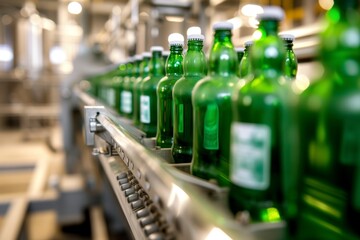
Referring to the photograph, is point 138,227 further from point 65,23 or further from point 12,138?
point 65,23

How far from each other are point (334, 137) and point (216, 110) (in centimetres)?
28

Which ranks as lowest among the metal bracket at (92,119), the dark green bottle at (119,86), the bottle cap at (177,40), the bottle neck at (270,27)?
the metal bracket at (92,119)

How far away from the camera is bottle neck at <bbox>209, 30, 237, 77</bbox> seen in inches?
24.2

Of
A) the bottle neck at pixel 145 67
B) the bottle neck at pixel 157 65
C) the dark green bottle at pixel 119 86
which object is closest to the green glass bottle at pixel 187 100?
the bottle neck at pixel 157 65

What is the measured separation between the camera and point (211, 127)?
26.1 inches

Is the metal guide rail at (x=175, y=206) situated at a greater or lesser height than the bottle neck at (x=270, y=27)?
lesser

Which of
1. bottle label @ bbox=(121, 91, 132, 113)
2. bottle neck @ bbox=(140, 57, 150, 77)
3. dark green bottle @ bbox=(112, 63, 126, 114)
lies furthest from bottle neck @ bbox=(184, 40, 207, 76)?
dark green bottle @ bbox=(112, 63, 126, 114)

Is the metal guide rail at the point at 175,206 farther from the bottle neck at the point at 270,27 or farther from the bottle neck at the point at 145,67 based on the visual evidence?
the bottle neck at the point at 145,67

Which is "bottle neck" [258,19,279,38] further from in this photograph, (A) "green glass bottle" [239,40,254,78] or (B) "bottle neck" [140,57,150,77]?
(B) "bottle neck" [140,57,150,77]

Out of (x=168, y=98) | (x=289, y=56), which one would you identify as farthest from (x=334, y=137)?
(x=168, y=98)

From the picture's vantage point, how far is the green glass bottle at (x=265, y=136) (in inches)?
18.1

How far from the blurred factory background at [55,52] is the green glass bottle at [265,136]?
851 millimetres

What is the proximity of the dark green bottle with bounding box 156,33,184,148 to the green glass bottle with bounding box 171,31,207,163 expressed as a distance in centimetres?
10

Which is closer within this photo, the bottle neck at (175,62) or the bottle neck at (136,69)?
the bottle neck at (175,62)
